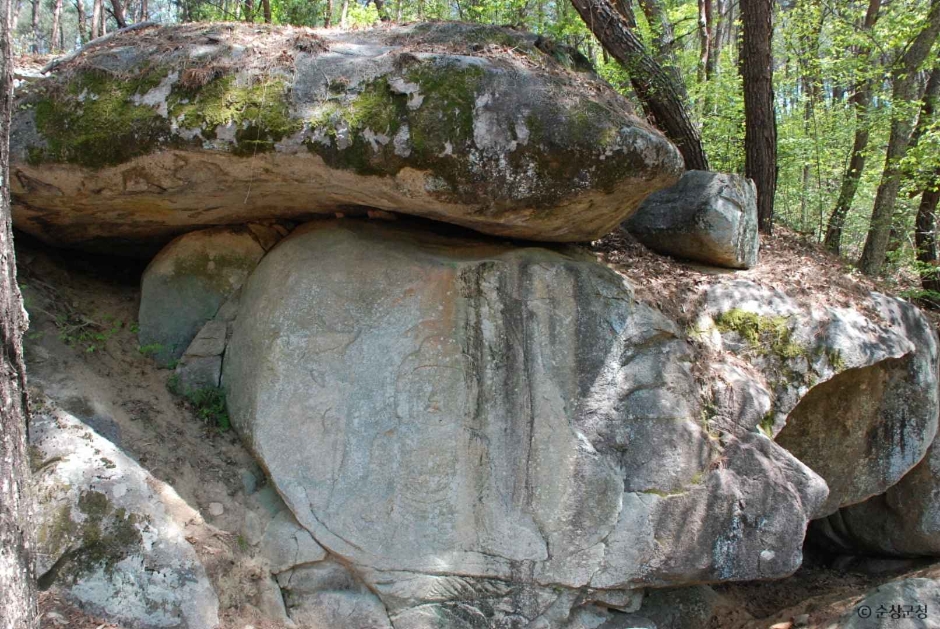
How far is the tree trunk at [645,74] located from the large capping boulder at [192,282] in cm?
418

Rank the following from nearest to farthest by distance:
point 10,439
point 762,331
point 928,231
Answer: point 10,439 < point 762,331 < point 928,231

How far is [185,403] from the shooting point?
567cm

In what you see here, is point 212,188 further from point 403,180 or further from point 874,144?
point 874,144

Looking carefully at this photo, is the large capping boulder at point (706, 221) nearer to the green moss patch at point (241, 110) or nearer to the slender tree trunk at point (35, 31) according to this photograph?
the green moss patch at point (241, 110)

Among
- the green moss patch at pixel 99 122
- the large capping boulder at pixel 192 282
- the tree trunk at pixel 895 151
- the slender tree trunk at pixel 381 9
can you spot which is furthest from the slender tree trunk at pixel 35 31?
the tree trunk at pixel 895 151

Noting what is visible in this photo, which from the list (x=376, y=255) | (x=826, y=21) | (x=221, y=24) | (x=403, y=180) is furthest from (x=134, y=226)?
(x=826, y=21)

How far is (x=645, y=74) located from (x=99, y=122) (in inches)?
203

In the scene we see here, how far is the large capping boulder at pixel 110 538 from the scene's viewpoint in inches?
171

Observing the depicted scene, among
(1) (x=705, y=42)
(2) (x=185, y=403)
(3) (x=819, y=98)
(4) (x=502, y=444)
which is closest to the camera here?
(4) (x=502, y=444)

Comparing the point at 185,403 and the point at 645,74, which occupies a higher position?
the point at 645,74

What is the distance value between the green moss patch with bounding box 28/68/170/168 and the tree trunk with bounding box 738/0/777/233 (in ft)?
19.6

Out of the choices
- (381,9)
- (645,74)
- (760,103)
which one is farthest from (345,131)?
(381,9)

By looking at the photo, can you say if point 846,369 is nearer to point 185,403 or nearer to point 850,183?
point 850,183

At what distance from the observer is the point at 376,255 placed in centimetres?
551
